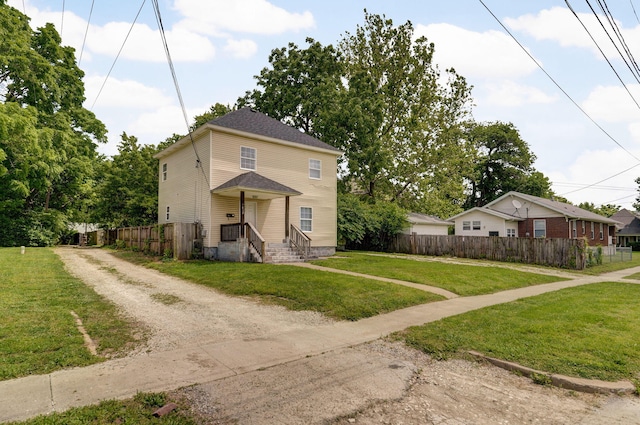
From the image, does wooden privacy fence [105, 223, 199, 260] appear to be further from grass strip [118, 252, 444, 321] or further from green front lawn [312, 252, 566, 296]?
green front lawn [312, 252, 566, 296]

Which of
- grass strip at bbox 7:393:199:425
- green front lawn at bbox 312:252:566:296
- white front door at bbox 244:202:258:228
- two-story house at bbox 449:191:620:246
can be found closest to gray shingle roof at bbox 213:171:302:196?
white front door at bbox 244:202:258:228

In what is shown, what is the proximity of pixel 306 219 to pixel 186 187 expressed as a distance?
6840mm

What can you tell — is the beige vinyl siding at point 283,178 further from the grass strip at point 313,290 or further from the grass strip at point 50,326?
the grass strip at point 50,326

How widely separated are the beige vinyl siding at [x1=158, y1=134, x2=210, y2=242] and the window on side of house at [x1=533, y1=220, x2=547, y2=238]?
26.5 meters

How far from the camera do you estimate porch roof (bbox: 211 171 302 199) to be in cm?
1692

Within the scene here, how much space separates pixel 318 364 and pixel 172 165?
64.2 feet

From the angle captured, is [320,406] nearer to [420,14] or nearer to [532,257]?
[420,14]

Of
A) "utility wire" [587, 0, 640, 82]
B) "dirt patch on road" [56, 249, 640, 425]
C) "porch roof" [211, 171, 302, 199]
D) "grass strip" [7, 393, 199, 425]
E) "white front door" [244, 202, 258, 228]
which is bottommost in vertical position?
"dirt patch on road" [56, 249, 640, 425]

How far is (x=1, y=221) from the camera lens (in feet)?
84.9

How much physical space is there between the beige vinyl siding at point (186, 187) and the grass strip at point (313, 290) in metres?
5.31

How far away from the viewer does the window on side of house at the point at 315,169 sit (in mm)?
21859

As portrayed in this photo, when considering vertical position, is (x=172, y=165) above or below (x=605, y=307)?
above

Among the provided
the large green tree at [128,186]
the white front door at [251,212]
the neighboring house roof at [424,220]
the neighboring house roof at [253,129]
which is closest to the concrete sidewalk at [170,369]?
the white front door at [251,212]

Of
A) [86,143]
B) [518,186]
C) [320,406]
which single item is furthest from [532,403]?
[518,186]
